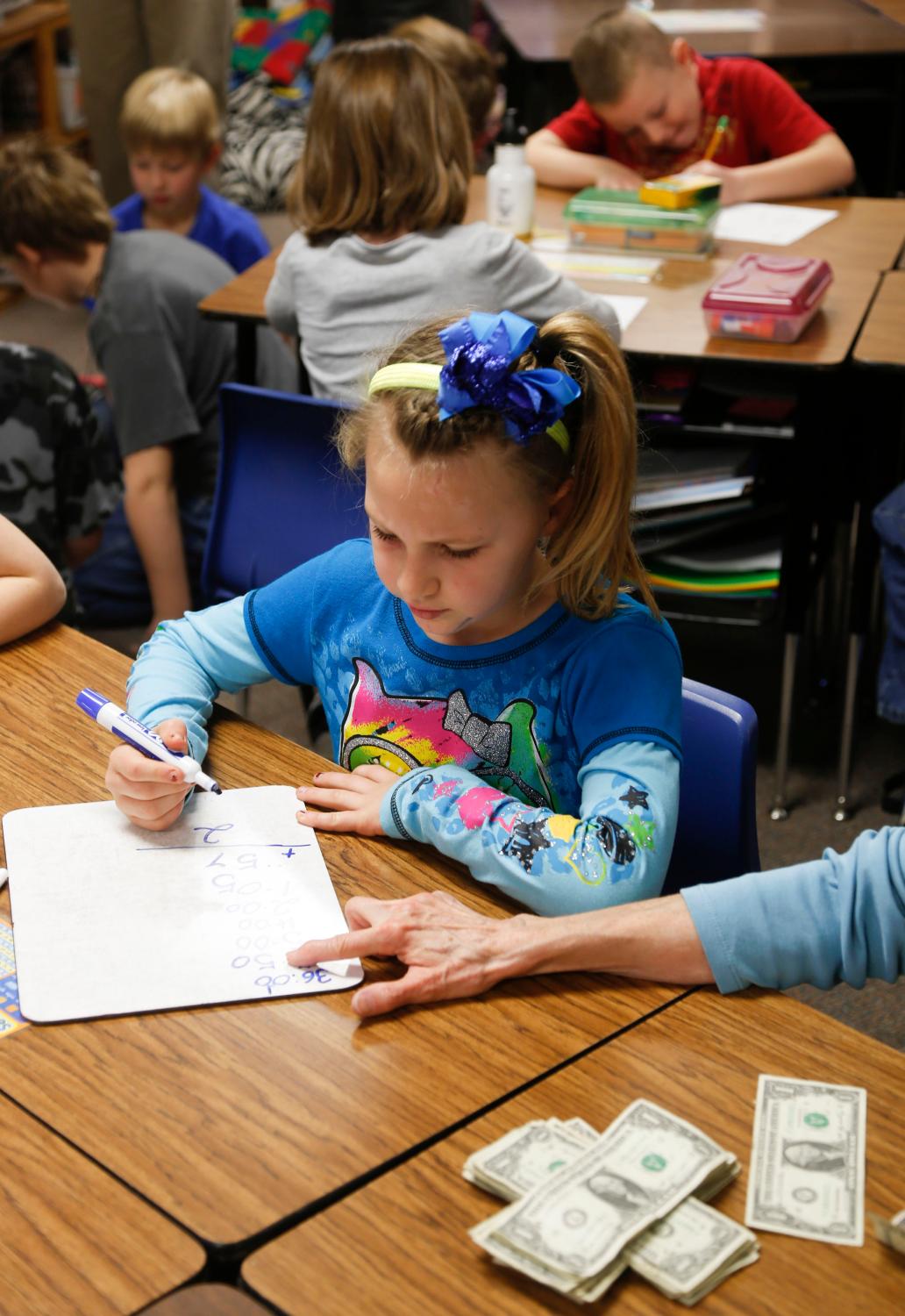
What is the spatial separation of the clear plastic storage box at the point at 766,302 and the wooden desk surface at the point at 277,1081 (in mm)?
1475

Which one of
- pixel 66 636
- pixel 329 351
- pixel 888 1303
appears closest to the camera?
pixel 888 1303

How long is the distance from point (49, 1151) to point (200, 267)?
223cm

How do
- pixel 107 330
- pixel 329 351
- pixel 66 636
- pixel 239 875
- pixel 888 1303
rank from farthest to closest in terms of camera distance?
pixel 107 330 → pixel 329 351 → pixel 66 636 → pixel 239 875 → pixel 888 1303

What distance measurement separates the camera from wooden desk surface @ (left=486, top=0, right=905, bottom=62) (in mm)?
4043

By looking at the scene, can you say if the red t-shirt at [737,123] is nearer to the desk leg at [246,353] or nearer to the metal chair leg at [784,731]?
the desk leg at [246,353]

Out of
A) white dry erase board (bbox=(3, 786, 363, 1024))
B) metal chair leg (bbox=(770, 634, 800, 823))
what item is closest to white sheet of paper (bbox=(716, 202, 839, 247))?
metal chair leg (bbox=(770, 634, 800, 823))

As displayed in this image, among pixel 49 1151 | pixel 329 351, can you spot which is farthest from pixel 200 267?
pixel 49 1151

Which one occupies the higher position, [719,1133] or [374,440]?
[374,440]

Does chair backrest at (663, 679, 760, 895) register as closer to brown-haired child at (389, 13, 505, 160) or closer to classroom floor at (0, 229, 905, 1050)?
classroom floor at (0, 229, 905, 1050)

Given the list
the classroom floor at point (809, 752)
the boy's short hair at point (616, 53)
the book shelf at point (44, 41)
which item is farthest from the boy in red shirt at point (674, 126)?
the book shelf at point (44, 41)

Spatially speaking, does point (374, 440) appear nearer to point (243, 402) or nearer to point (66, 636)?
point (66, 636)

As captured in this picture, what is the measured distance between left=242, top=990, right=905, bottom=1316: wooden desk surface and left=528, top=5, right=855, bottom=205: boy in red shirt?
243 centimetres

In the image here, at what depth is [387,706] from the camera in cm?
147

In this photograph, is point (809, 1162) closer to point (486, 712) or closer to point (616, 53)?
point (486, 712)
